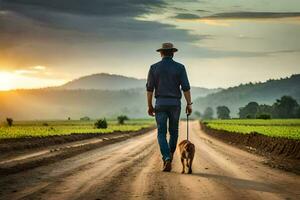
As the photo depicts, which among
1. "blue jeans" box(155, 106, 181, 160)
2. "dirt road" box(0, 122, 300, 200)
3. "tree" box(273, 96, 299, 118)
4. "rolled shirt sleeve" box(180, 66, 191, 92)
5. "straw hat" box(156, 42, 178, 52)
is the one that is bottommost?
"dirt road" box(0, 122, 300, 200)

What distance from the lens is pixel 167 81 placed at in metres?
13.3

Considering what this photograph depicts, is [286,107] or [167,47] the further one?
[286,107]

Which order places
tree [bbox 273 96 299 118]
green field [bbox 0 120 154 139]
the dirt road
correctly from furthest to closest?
tree [bbox 273 96 299 118] → green field [bbox 0 120 154 139] → the dirt road

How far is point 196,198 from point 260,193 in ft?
4.27

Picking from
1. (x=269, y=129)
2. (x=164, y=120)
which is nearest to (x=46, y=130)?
(x=269, y=129)

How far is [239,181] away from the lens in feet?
35.4

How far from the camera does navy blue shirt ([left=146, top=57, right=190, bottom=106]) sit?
13242 millimetres

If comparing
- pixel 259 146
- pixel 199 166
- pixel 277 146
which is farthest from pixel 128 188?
pixel 259 146

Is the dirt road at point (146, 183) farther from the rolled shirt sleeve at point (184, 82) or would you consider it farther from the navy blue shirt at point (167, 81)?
the rolled shirt sleeve at point (184, 82)

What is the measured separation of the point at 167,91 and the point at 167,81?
0.82ft

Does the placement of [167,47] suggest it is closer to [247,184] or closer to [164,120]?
[164,120]

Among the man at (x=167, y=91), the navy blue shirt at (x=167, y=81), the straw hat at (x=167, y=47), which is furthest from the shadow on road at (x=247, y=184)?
the straw hat at (x=167, y=47)

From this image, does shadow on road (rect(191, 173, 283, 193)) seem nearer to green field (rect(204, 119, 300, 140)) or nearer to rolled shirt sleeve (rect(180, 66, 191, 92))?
rolled shirt sleeve (rect(180, 66, 191, 92))

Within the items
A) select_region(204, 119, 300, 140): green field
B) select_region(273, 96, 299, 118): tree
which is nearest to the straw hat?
select_region(204, 119, 300, 140): green field
